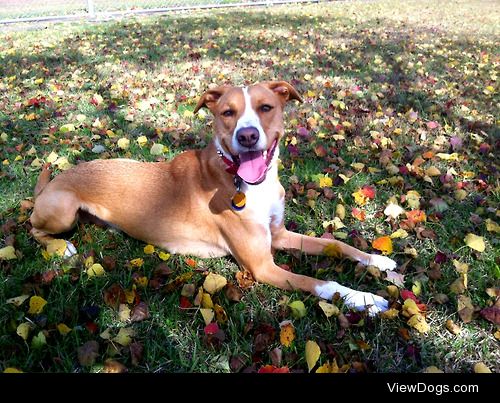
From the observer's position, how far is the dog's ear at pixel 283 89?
11.3ft

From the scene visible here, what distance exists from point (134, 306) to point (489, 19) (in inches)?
583

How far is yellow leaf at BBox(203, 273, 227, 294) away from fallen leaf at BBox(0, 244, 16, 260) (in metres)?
1.64

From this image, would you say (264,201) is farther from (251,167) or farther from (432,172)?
(432,172)

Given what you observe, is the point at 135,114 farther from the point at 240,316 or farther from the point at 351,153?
the point at 240,316

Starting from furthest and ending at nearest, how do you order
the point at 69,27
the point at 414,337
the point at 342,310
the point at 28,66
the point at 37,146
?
the point at 69,27, the point at 28,66, the point at 37,146, the point at 342,310, the point at 414,337

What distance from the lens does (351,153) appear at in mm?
5047

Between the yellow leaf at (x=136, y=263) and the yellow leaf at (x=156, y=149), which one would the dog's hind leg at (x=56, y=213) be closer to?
the yellow leaf at (x=136, y=263)

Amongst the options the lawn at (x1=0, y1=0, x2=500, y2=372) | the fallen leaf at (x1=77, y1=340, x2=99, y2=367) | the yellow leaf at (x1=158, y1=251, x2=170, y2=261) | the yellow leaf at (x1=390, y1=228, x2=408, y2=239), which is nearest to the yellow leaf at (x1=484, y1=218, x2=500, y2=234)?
the lawn at (x1=0, y1=0, x2=500, y2=372)

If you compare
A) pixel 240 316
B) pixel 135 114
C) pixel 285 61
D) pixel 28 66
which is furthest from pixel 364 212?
pixel 28 66

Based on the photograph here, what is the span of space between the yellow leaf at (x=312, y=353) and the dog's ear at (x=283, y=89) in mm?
1892

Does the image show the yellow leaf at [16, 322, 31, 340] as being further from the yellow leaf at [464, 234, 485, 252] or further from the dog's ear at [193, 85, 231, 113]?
the yellow leaf at [464, 234, 485, 252]

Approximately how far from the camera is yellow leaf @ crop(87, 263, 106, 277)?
3268 mm

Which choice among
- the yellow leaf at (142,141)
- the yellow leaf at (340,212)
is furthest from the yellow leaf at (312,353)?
the yellow leaf at (142,141)

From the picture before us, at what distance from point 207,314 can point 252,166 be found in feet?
3.56
